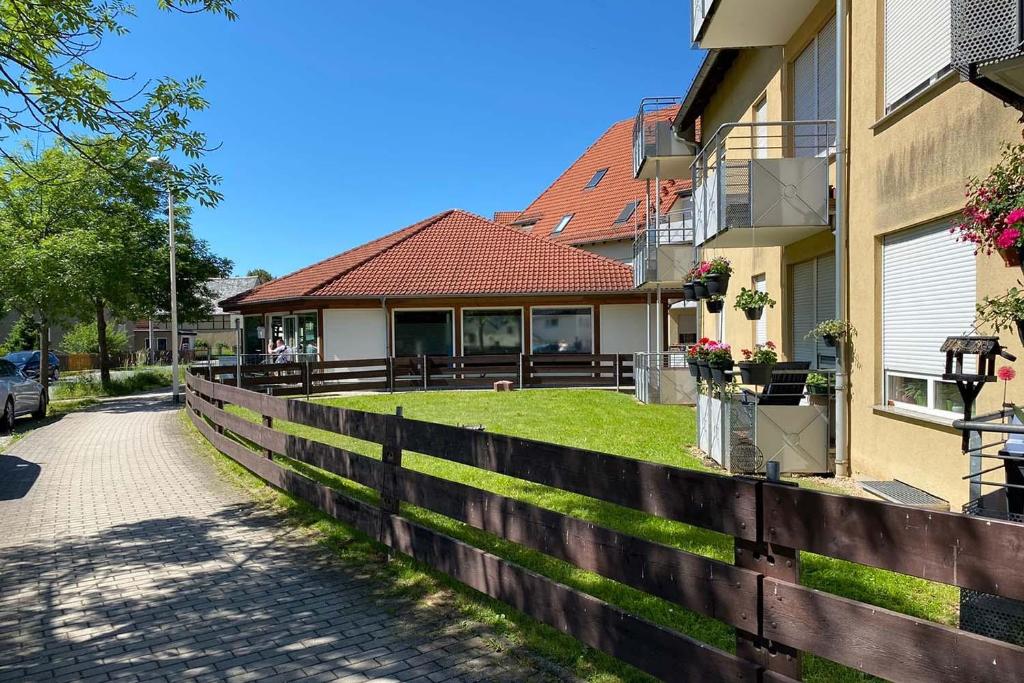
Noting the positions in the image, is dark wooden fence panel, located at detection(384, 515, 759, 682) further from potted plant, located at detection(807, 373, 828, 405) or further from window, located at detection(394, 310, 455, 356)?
window, located at detection(394, 310, 455, 356)

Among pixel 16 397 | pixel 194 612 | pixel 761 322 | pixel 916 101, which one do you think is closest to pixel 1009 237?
pixel 916 101

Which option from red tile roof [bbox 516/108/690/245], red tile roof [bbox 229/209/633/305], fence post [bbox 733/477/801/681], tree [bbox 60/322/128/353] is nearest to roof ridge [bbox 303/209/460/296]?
red tile roof [bbox 229/209/633/305]

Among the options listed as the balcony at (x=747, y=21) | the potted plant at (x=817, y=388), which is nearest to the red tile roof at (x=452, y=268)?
the balcony at (x=747, y=21)

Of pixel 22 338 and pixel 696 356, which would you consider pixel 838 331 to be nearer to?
pixel 696 356

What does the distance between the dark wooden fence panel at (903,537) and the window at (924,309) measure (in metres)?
5.05

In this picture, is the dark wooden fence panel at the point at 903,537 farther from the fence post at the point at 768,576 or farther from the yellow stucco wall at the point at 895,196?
the yellow stucco wall at the point at 895,196

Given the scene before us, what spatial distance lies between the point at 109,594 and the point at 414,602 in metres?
2.20

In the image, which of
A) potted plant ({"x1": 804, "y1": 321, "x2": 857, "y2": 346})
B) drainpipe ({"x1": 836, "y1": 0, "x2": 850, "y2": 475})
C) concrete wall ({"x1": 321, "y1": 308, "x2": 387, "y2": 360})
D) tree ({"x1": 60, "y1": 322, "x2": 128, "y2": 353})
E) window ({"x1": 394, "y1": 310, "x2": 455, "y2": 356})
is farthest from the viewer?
tree ({"x1": 60, "y1": 322, "x2": 128, "y2": 353})

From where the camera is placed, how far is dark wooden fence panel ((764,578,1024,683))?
6.54 feet

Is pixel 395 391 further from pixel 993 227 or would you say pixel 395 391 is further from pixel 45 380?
pixel 993 227

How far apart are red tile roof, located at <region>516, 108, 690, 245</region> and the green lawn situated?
18026 mm

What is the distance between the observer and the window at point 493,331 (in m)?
25.4

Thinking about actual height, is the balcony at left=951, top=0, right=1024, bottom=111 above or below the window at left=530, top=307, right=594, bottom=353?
above

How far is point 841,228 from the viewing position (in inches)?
346
